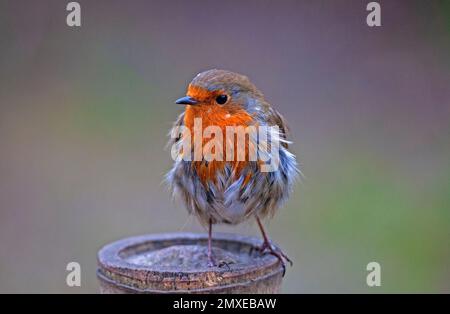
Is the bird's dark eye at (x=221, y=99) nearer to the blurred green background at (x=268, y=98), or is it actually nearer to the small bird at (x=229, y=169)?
the small bird at (x=229, y=169)

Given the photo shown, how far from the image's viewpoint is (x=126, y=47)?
724 cm

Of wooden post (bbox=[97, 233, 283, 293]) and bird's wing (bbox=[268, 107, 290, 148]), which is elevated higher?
bird's wing (bbox=[268, 107, 290, 148])

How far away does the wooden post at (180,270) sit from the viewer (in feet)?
8.17

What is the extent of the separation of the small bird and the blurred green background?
209cm

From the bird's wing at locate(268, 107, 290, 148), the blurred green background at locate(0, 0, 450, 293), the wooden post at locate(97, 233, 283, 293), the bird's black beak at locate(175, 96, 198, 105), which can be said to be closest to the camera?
the wooden post at locate(97, 233, 283, 293)

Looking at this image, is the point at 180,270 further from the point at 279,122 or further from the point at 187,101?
the point at 279,122

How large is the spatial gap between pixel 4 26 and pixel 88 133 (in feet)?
5.66

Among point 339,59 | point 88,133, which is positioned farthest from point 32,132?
point 339,59

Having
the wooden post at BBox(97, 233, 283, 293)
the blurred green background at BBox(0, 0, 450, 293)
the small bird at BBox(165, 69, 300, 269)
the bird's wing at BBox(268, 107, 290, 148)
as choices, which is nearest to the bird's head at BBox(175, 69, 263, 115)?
the small bird at BBox(165, 69, 300, 269)

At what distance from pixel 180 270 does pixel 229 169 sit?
0.71 meters

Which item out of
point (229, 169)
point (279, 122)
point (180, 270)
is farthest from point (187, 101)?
point (180, 270)

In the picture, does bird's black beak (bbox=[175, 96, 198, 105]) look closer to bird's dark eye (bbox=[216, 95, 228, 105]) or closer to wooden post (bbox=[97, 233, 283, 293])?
bird's dark eye (bbox=[216, 95, 228, 105])

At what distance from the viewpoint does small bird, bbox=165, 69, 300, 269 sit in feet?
9.92
